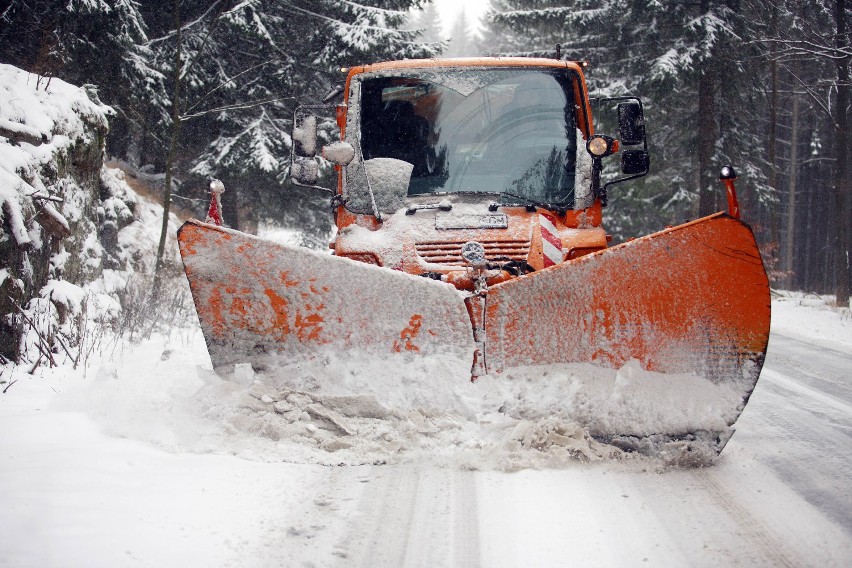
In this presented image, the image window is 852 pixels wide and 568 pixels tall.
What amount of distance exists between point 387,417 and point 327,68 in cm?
1370

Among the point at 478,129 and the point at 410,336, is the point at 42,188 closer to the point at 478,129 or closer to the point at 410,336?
the point at 478,129

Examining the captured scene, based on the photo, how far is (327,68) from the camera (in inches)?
633

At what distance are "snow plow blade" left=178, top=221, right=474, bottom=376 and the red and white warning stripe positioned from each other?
1.18 meters

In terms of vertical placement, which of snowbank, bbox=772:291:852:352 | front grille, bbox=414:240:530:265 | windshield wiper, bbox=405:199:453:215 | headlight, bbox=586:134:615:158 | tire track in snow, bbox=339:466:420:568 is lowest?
tire track in snow, bbox=339:466:420:568

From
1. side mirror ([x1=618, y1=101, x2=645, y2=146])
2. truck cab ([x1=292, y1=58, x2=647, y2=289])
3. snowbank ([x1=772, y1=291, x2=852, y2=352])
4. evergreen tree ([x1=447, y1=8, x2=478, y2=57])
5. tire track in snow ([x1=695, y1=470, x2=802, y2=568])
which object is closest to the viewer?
tire track in snow ([x1=695, y1=470, x2=802, y2=568])

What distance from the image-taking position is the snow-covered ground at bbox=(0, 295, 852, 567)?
2.51 metres

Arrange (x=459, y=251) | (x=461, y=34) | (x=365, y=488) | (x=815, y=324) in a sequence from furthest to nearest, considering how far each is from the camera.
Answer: (x=461, y=34) → (x=815, y=324) → (x=459, y=251) → (x=365, y=488)

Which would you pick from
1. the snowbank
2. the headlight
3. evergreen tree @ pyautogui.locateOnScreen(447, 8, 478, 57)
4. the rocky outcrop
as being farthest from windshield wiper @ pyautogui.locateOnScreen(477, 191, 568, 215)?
evergreen tree @ pyautogui.locateOnScreen(447, 8, 478, 57)

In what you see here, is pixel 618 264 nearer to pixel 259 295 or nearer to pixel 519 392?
pixel 519 392

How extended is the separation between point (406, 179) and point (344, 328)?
183 cm

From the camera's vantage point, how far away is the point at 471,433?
3.72 metres

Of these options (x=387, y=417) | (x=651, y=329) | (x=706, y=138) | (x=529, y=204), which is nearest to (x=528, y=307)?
(x=651, y=329)

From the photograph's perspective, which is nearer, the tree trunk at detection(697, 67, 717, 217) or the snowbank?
the snowbank

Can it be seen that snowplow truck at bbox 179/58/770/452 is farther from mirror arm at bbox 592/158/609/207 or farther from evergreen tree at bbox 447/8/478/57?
evergreen tree at bbox 447/8/478/57
